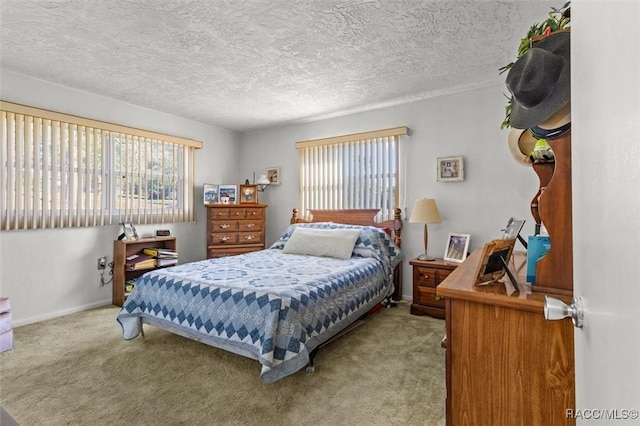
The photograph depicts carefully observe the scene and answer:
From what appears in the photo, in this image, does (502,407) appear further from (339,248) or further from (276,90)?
(276,90)

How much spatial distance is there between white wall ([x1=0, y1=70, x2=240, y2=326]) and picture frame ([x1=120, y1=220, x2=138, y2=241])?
0.15 metres

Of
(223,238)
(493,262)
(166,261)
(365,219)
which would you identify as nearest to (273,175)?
(223,238)

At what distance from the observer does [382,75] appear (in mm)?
2951

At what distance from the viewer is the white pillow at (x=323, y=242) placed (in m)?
3.32

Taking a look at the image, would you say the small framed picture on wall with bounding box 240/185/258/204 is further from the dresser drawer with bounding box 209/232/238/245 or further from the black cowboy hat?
the black cowboy hat

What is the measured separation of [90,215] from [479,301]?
4.01m

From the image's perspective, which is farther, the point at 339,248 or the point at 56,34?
the point at 339,248

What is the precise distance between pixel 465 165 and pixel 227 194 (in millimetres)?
3274

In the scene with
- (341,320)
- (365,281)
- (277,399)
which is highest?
(365,281)

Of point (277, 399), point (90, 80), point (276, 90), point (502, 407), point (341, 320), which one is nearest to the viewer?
point (502, 407)

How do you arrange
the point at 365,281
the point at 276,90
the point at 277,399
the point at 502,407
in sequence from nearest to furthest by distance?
the point at 502,407 → the point at 277,399 → the point at 365,281 → the point at 276,90

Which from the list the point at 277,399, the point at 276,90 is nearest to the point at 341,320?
the point at 277,399

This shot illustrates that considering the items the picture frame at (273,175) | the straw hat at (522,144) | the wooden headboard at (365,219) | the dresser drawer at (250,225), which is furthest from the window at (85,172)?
the straw hat at (522,144)

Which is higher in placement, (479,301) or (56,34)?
(56,34)
